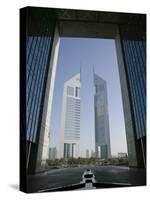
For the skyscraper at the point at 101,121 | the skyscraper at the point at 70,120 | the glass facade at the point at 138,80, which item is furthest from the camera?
the glass facade at the point at 138,80

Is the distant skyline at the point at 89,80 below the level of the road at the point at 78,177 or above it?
above

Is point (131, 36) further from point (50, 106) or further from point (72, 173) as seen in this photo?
point (72, 173)

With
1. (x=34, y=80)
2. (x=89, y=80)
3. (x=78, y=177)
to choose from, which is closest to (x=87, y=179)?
(x=78, y=177)

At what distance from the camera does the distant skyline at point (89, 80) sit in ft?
36.1

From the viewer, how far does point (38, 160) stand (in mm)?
10594

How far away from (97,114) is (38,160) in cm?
172

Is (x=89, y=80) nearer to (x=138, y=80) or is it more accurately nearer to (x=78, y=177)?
(x=138, y=80)

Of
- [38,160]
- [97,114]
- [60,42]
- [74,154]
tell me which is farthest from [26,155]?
[60,42]

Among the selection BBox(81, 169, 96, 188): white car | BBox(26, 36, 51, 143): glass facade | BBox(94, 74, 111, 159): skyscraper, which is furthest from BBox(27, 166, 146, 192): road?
BBox(26, 36, 51, 143): glass facade

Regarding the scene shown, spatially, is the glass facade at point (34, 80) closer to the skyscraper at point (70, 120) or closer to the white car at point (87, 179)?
the skyscraper at point (70, 120)

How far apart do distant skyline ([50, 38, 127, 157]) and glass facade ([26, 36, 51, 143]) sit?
1.18 feet

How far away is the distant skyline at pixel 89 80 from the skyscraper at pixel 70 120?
0.10 metres

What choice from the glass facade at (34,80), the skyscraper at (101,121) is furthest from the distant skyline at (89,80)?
the glass facade at (34,80)

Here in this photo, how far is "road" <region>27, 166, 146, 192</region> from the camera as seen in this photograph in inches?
411
